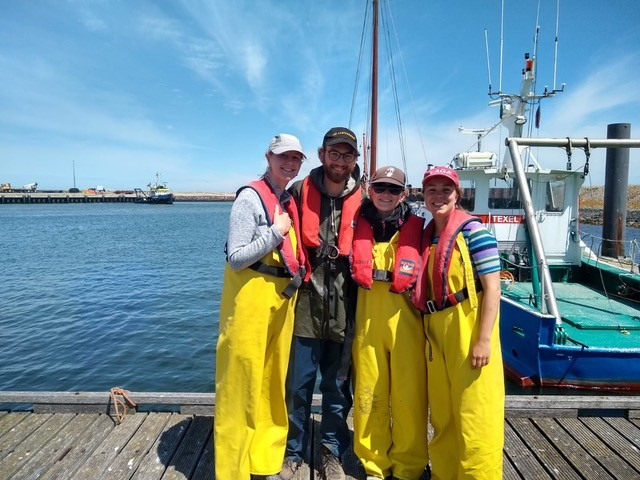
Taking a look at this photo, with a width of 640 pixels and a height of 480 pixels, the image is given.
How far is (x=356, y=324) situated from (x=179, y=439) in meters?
1.80

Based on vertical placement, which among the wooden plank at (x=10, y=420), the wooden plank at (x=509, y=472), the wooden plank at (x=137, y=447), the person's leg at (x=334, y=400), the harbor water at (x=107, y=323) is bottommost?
the harbor water at (x=107, y=323)

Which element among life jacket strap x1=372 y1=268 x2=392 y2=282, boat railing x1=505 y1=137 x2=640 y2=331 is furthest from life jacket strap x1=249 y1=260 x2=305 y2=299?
boat railing x1=505 y1=137 x2=640 y2=331

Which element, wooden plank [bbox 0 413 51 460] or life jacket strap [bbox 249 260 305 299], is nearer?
life jacket strap [bbox 249 260 305 299]

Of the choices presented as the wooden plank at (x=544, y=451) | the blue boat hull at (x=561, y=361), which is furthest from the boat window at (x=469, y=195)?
the wooden plank at (x=544, y=451)

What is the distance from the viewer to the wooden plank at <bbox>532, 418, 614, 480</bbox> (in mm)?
2889

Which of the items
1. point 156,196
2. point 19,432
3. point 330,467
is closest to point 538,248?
point 330,467

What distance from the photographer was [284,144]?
262 centimetres

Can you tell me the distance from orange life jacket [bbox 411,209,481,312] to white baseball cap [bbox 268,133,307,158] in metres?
1.09

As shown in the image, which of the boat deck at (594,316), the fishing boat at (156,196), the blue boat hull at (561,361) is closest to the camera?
the blue boat hull at (561,361)

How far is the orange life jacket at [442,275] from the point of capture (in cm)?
247

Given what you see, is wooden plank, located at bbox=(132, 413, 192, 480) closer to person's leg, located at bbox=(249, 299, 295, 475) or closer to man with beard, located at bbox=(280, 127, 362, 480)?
person's leg, located at bbox=(249, 299, 295, 475)

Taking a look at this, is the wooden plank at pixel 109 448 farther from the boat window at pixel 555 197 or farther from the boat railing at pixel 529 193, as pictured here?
the boat window at pixel 555 197

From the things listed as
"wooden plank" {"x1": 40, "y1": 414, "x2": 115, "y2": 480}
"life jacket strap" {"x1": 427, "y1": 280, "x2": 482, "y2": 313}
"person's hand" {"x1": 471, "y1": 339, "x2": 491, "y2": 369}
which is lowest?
"wooden plank" {"x1": 40, "y1": 414, "x2": 115, "y2": 480}

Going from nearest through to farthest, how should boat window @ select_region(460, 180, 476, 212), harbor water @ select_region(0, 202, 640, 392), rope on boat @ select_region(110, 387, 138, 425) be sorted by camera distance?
rope on boat @ select_region(110, 387, 138, 425), harbor water @ select_region(0, 202, 640, 392), boat window @ select_region(460, 180, 476, 212)
